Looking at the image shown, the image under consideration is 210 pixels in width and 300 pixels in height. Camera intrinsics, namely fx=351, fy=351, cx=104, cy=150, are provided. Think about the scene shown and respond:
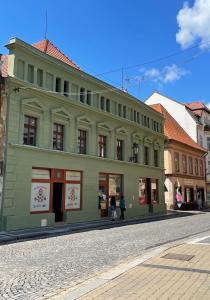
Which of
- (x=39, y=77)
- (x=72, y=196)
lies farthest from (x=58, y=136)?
(x=72, y=196)

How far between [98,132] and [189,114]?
2680 centimetres

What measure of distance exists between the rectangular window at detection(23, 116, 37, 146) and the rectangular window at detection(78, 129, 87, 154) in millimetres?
4259

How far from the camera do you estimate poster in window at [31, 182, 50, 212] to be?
19.6 m

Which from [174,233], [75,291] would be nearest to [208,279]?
[75,291]

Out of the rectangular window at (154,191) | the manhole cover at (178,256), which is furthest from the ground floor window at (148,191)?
the manhole cover at (178,256)

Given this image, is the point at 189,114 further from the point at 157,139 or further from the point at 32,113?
the point at 32,113

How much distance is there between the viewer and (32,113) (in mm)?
19891

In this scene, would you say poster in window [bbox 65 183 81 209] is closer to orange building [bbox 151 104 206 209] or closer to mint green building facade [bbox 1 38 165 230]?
mint green building facade [bbox 1 38 165 230]

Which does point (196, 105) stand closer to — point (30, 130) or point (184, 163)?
point (184, 163)

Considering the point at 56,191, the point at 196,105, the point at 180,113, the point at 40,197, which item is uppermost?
the point at 196,105

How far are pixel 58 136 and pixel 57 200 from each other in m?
3.96

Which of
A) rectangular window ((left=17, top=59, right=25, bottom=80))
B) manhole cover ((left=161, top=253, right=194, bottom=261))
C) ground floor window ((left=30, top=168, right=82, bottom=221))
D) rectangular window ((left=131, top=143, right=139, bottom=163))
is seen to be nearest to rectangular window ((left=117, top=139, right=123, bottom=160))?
rectangular window ((left=131, top=143, right=139, bottom=163))

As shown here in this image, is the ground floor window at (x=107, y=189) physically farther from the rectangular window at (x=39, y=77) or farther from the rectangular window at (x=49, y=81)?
the rectangular window at (x=39, y=77)

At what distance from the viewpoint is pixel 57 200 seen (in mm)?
21531
